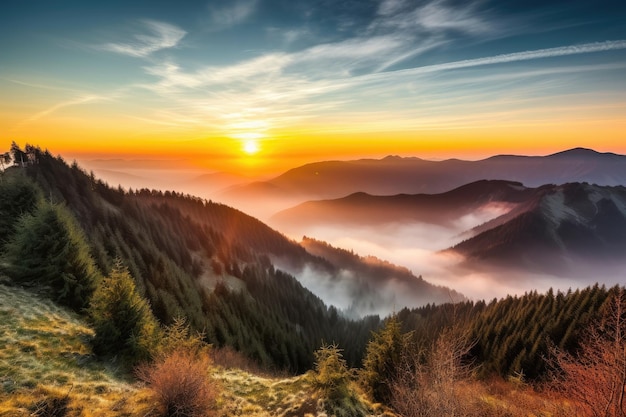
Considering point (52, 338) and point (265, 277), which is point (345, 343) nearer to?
point (265, 277)

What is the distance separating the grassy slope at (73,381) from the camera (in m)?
16.0

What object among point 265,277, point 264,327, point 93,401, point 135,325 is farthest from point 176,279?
point 265,277

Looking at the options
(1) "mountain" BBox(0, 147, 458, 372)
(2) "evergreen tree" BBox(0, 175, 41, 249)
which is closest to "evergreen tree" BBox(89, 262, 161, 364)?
(1) "mountain" BBox(0, 147, 458, 372)

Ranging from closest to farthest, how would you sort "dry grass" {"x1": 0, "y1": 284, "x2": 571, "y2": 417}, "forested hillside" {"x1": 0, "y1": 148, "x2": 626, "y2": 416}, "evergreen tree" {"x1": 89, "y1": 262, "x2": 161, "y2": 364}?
1. "dry grass" {"x1": 0, "y1": 284, "x2": 571, "y2": 417}
2. "evergreen tree" {"x1": 89, "y1": 262, "x2": 161, "y2": 364}
3. "forested hillside" {"x1": 0, "y1": 148, "x2": 626, "y2": 416}

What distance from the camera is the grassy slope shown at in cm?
1605

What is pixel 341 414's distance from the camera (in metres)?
23.6

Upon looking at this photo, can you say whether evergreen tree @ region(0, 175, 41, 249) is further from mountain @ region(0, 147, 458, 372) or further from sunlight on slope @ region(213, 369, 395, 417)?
sunlight on slope @ region(213, 369, 395, 417)

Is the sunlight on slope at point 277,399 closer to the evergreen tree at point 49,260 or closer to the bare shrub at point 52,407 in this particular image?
the bare shrub at point 52,407

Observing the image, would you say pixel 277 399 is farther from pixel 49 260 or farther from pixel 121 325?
pixel 49 260

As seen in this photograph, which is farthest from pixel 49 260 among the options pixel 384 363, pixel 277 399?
pixel 384 363

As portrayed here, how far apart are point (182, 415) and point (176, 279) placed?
190 ft

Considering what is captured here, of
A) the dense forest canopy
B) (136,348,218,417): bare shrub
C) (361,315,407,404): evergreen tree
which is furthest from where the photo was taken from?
(361,315,407,404): evergreen tree

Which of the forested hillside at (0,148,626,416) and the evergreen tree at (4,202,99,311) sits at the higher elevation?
the evergreen tree at (4,202,99,311)

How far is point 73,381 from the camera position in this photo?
18.0 m
